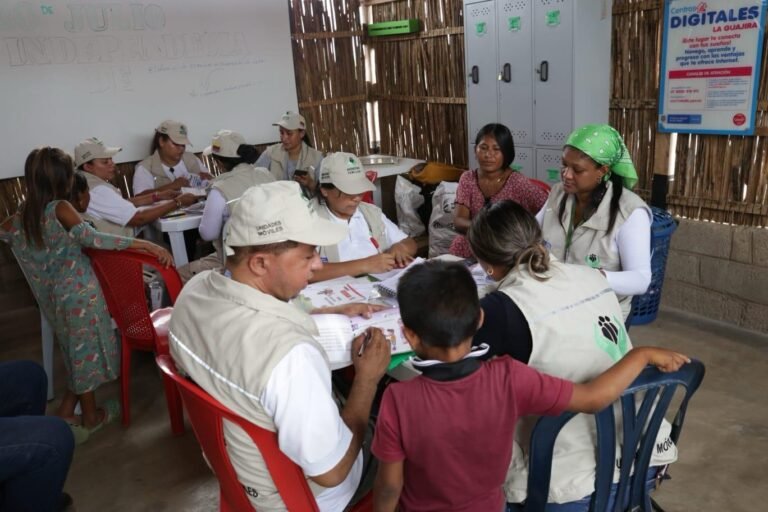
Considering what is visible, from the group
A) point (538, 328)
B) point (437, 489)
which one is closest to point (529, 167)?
point (538, 328)

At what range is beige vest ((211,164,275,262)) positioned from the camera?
3.42 m

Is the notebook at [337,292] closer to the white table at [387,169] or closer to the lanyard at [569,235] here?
the lanyard at [569,235]

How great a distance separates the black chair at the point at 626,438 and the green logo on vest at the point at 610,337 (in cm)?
13

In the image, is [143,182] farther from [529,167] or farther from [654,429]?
[654,429]

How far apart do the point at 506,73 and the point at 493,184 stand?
1.52m

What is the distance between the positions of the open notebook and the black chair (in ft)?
1.58

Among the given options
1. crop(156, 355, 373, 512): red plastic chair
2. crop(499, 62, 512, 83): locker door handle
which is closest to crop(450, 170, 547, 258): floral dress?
crop(499, 62, 512, 83): locker door handle

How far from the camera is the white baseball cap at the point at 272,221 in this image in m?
1.36

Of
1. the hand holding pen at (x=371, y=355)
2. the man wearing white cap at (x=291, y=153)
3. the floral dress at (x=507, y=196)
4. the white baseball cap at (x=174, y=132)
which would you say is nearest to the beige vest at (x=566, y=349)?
the hand holding pen at (x=371, y=355)

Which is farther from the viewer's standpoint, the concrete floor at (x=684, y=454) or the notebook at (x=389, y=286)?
the concrete floor at (x=684, y=454)

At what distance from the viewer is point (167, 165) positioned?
15.6 ft

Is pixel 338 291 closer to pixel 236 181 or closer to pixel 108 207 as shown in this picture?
pixel 236 181

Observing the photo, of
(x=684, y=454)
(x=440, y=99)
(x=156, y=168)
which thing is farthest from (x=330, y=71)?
(x=684, y=454)

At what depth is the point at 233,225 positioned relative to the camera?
1379 mm
